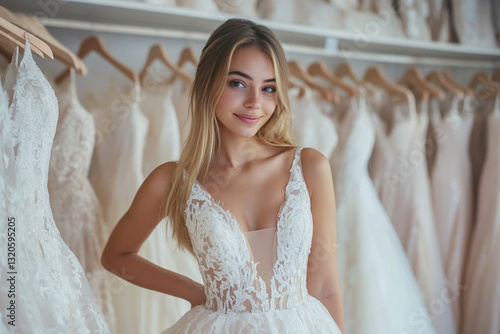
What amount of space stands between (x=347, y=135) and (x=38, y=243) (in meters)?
1.37

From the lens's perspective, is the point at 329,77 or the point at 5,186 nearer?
the point at 5,186

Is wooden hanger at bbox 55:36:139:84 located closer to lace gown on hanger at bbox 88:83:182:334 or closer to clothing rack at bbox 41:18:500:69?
lace gown on hanger at bbox 88:83:182:334

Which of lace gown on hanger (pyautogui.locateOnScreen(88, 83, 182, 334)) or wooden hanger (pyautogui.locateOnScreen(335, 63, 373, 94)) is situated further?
wooden hanger (pyautogui.locateOnScreen(335, 63, 373, 94))

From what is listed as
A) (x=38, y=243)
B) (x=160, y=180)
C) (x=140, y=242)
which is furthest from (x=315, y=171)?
(x=38, y=243)

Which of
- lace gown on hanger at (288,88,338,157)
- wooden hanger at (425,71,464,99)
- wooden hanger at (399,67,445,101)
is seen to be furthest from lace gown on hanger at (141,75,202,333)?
wooden hanger at (425,71,464,99)

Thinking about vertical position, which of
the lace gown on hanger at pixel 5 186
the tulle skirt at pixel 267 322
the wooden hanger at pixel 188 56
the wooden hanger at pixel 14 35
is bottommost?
the tulle skirt at pixel 267 322

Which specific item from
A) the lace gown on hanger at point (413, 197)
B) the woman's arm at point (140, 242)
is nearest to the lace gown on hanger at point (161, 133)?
Answer: the woman's arm at point (140, 242)

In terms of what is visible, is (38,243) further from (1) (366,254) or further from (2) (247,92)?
(1) (366,254)

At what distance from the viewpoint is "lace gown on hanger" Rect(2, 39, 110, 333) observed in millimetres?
1054

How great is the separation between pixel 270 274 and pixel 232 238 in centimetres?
12

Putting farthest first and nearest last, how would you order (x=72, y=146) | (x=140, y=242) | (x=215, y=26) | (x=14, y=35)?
(x=215, y=26) → (x=72, y=146) → (x=140, y=242) → (x=14, y=35)

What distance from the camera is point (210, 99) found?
138cm

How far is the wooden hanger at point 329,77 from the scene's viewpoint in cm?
224

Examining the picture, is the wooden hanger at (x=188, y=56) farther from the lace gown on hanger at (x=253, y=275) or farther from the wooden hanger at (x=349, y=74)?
the lace gown on hanger at (x=253, y=275)
